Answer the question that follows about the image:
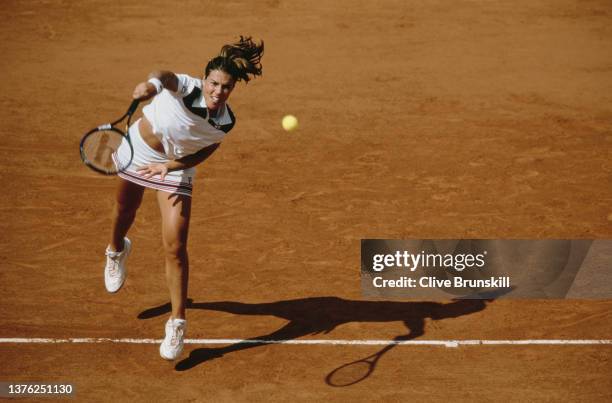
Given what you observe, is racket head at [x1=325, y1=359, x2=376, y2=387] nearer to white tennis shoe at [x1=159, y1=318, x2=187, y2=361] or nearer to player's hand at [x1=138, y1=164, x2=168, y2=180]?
white tennis shoe at [x1=159, y1=318, x2=187, y2=361]

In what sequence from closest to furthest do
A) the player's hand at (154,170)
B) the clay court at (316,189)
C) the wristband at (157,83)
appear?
the wristband at (157,83)
the player's hand at (154,170)
the clay court at (316,189)

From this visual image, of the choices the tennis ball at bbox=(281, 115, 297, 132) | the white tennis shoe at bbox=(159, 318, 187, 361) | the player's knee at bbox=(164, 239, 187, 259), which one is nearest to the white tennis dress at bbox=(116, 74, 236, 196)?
the player's knee at bbox=(164, 239, 187, 259)

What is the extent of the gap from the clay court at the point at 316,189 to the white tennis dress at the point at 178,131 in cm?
144

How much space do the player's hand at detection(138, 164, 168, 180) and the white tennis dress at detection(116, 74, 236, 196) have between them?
0.27 feet

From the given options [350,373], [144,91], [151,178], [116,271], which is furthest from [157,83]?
[350,373]

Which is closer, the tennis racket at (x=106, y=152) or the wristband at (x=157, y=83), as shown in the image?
the wristband at (x=157, y=83)

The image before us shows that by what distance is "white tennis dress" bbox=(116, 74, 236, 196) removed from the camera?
598cm

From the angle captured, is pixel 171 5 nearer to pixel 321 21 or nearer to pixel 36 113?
pixel 321 21

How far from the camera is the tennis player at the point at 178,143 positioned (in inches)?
233

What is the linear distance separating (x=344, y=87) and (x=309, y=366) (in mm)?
5531

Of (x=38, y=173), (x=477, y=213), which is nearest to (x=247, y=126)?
(x=38, y=173)

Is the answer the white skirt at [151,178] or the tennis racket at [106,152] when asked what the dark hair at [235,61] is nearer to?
the white skirt at [151,178]

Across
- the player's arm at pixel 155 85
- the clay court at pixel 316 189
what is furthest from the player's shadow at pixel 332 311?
the player's arm at pixel 155 85

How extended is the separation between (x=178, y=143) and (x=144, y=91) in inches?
36.5
